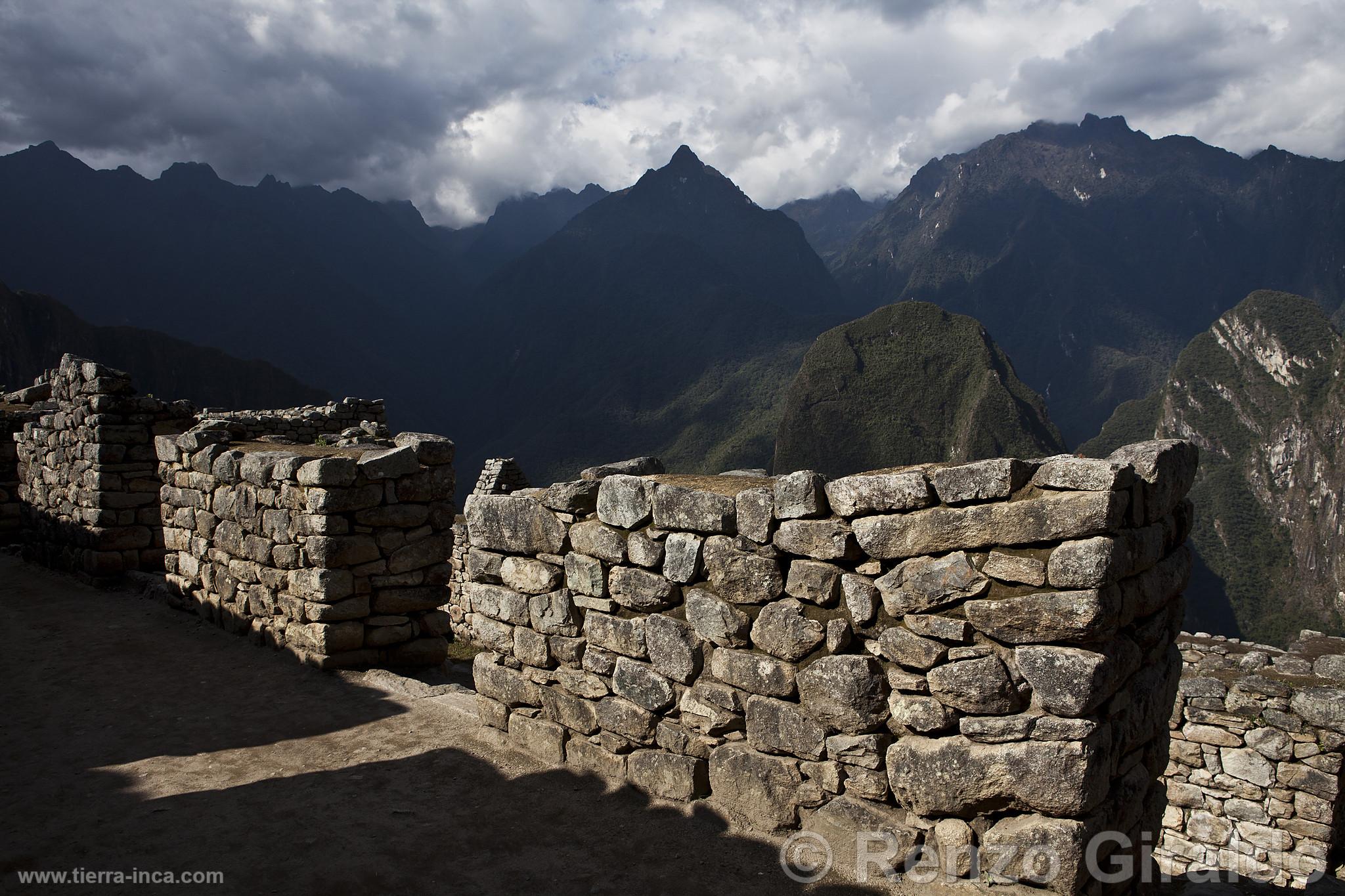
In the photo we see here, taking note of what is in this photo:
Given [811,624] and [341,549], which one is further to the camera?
[341,549]

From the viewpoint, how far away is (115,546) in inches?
428

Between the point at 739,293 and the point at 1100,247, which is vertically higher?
the point at 1100,247

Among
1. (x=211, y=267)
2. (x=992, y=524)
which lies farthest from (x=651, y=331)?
(x=992, y=524)

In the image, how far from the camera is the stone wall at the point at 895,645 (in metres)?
3.64

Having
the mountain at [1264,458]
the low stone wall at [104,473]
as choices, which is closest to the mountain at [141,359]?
the low stone wall at [104,473]

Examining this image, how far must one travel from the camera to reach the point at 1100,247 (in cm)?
15900

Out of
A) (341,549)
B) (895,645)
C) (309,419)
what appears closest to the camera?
(895,645)

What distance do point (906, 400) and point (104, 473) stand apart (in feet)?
246

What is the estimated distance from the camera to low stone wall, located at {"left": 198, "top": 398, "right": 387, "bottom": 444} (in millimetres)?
14391

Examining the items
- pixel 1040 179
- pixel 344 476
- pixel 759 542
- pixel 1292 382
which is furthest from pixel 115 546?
pixel 1040 179

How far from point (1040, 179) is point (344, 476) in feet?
633

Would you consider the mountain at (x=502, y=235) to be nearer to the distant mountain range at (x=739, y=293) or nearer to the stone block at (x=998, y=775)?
the distant mountain range at (x=739, y=293)

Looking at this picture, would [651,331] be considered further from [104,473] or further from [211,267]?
[104,473]

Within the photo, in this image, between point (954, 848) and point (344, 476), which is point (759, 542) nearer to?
point (954, 848)
